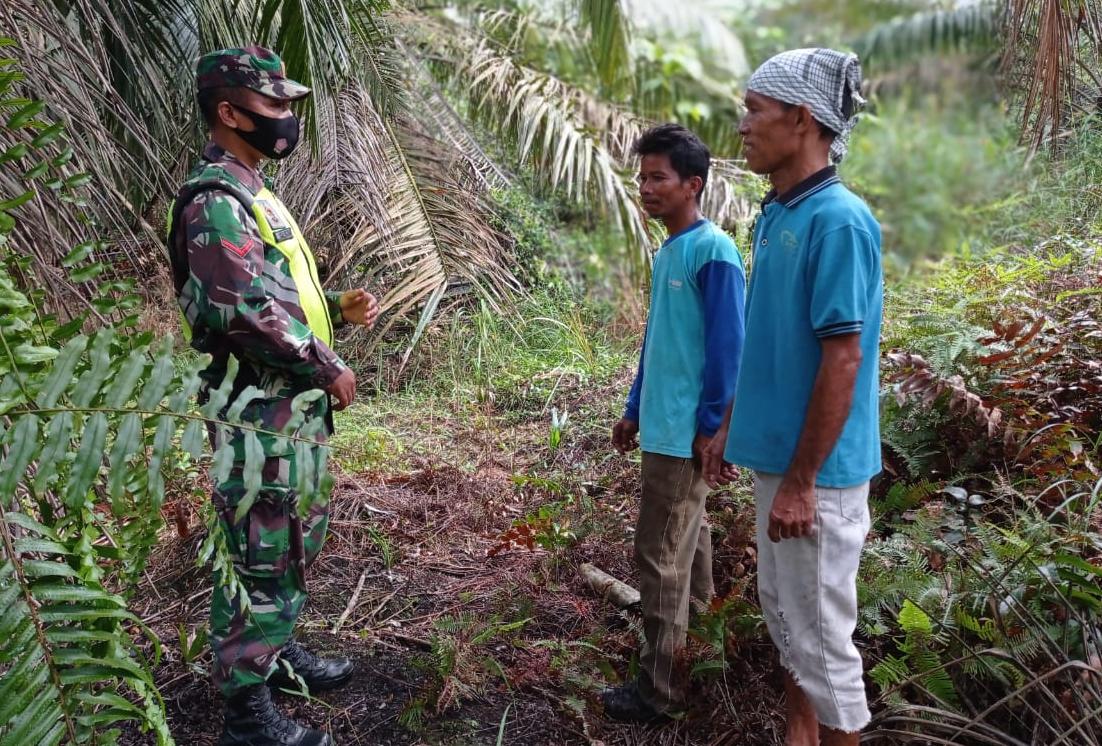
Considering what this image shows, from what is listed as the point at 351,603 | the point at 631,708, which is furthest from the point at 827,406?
the point at 351,603

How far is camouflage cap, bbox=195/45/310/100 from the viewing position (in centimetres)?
256

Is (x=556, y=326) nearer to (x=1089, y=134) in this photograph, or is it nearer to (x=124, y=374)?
(x=1089, y=134)

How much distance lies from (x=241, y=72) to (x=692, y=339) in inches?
61.1

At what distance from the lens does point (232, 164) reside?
2.59m

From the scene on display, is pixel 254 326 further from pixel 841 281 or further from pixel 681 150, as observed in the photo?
pixel 841 281

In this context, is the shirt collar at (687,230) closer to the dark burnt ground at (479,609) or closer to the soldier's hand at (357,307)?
the soldier's hand at (357,307)

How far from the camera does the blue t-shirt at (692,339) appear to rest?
8.91 feet

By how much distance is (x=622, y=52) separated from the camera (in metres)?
7.21

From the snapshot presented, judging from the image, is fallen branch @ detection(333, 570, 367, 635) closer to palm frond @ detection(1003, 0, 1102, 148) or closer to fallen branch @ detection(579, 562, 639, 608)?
fallen branch @ detection(579, 562, 639, 608)

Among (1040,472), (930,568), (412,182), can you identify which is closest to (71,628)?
(930,568)

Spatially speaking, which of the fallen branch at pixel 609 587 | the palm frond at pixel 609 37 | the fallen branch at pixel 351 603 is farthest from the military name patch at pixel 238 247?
the palm frond at pixel 609 37

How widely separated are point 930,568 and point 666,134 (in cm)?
178

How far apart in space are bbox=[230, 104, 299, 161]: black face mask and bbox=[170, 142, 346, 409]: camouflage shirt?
8cm

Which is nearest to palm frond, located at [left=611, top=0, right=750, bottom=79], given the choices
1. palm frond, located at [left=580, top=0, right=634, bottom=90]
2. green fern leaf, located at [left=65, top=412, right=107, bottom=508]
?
palm frond, located at [left=580, top=0, right=634, bottom=90]
